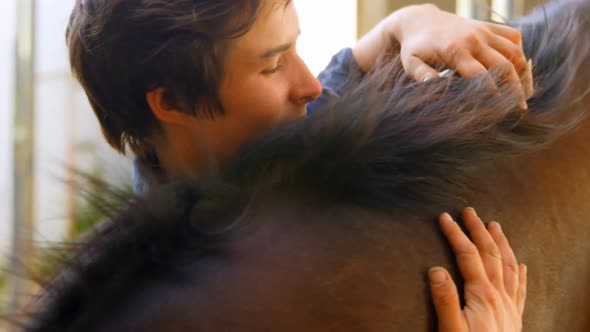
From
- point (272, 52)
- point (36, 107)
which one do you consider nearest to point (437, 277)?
point (272, 52)

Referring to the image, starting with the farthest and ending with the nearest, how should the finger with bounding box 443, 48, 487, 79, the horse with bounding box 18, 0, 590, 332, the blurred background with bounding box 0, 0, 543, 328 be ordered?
1. the blurred background with bounding box 0, 0, 543, 328
2. the finger with bounding box 443, 48, 487, 79
3. the horse with bounding box 18, 0, 590, 332

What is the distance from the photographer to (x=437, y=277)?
463mm

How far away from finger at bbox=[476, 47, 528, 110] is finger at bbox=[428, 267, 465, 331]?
0.18 metres

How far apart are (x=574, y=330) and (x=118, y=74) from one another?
16.0 inches

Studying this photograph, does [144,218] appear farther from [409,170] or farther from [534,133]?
[534,133]

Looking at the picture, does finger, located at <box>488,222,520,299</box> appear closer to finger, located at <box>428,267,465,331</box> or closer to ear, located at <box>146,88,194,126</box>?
finger, located at <box>428,267,465,331</box>

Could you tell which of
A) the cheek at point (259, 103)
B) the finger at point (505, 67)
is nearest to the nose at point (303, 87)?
the cheek at point (259, 103)

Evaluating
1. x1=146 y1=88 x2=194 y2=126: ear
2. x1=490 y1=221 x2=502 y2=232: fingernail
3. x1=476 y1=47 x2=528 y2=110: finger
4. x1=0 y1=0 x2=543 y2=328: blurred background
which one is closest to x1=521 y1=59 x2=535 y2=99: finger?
x1=476 y1=47 x2=528 y2=110: finger

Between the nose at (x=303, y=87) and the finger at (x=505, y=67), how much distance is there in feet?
0.43

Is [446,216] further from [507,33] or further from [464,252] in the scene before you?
[507,33]

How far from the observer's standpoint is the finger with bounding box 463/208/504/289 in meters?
0.50

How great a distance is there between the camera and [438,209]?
1.63 ft

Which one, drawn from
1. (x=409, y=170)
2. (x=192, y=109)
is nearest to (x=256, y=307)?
(x=409, y=170)

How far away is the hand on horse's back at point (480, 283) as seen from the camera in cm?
46
